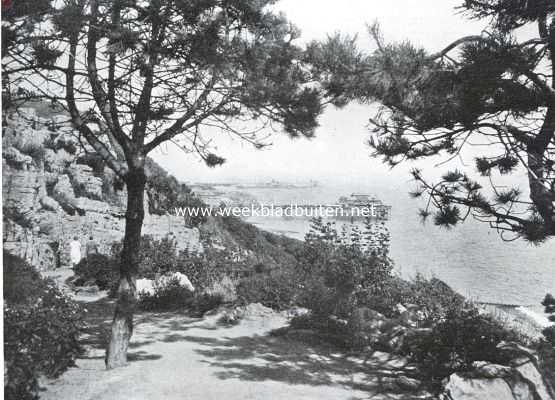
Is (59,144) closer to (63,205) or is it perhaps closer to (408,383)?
(63,205)

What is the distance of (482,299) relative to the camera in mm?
8836

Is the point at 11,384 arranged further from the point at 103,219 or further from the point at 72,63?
the point at 103,219

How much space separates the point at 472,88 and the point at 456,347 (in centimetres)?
278

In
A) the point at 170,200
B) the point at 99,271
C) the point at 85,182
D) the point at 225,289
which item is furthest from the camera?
the point at 170,200

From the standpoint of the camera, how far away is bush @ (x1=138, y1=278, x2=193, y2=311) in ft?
28.3

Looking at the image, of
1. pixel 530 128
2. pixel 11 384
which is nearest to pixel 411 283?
pixel 530 128

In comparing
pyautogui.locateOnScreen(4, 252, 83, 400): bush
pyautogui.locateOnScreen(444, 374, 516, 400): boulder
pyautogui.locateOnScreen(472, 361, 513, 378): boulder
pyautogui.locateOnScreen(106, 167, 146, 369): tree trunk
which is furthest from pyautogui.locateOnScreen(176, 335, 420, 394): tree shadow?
pyautogui.locateOnScreen(4, 252, 83, 400): bush

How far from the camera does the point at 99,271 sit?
1045 cm

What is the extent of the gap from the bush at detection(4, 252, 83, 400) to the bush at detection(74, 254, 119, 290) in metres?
5.50

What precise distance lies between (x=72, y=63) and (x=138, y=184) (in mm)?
1449

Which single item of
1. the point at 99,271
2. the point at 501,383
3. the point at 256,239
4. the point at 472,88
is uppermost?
the point at 472,88

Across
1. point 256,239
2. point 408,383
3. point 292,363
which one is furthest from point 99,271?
point 408,383

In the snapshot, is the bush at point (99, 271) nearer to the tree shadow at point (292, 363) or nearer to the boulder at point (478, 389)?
the tree shadow at point (292, 363)

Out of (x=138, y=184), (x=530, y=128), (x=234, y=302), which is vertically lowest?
(x=234, y=302)
